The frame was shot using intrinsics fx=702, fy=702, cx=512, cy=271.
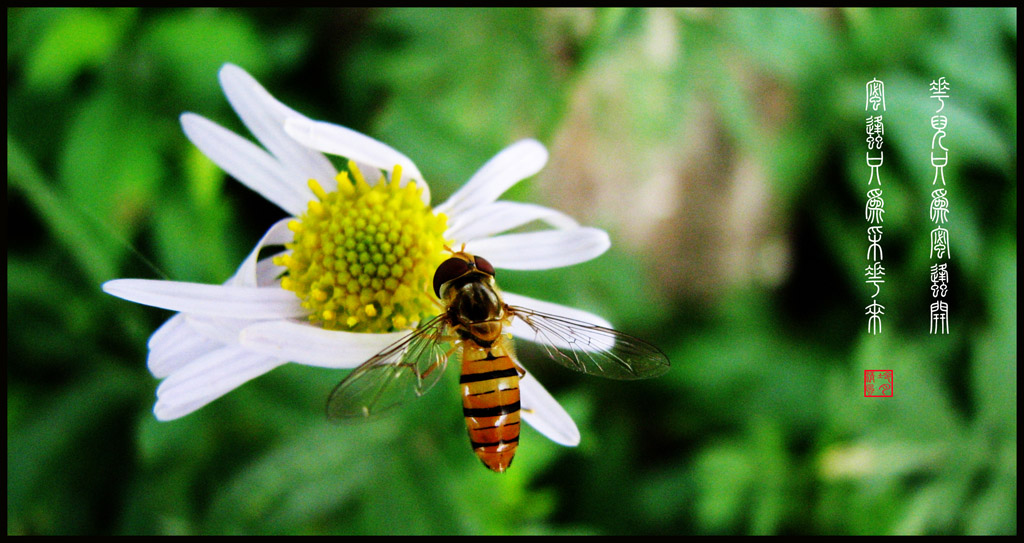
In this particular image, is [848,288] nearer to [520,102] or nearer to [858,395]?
Result: [858,395]

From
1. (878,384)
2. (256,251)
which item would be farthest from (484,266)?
(878,384)

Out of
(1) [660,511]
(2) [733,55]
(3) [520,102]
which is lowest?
(1) [660,511]

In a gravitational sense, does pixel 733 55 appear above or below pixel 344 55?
above

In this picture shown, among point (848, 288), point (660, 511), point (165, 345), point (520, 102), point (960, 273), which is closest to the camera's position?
point (165, 345)

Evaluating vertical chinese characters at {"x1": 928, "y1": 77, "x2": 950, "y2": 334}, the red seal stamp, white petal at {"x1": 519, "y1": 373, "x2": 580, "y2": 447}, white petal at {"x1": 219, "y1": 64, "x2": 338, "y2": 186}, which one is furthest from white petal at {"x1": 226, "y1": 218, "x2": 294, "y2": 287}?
vertical chinese characters at {"x1": 928, "y1": 77, "x2": 950, "y2": 334}

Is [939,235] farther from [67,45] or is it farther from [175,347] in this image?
[67,45]

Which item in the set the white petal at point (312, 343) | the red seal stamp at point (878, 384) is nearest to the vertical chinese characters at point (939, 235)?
the red seal stamp at point (878, 384)

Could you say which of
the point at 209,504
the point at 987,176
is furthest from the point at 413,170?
the point at 987,176
